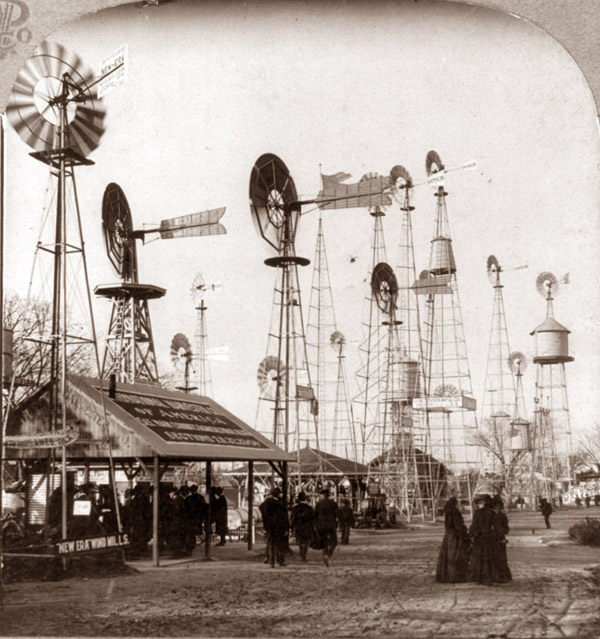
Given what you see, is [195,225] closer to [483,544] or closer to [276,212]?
[276,212]

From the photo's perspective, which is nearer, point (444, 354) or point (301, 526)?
point (444, 354)

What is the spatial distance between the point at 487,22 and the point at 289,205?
3.60m

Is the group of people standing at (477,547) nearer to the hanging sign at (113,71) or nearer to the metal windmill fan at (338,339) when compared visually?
the metal windmill fan at (338,339)

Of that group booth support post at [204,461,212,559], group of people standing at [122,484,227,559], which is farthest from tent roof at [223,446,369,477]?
group of people standing at [122,484,227,559]

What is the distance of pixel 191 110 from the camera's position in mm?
10617

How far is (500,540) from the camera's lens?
10484 mm

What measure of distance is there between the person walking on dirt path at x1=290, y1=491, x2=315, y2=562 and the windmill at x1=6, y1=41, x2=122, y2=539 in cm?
410

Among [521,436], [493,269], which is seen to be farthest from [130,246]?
[521,436]

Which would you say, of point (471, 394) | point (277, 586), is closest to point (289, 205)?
point (471, 394)

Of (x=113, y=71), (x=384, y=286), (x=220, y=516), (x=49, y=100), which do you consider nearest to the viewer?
(x=113, y=71)

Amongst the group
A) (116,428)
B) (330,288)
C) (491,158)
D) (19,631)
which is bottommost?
(19,631)

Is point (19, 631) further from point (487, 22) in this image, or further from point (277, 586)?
point (487, 22)

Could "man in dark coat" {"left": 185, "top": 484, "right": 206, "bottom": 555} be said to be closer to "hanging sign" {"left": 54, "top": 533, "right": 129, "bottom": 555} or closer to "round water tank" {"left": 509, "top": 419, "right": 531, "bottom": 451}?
"hanging sign" {"left": 54, "top": 533, "right": 129, "bottom": 555}

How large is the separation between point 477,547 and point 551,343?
8.52 ft
